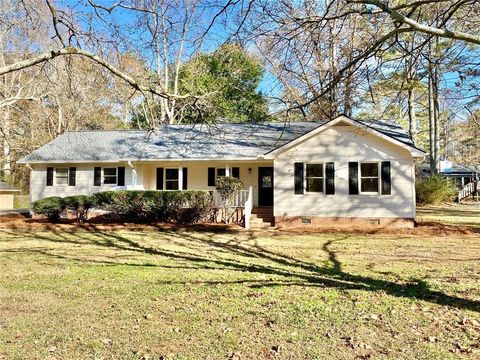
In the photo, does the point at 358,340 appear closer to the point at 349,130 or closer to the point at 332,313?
the point at 332,313

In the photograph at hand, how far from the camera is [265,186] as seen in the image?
64.4 feet

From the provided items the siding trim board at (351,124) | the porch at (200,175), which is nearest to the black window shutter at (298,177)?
the siding trim board at (351,124)

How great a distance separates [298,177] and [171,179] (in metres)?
7.05

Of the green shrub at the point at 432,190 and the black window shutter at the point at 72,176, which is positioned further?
the green shrub at the point at 432,190

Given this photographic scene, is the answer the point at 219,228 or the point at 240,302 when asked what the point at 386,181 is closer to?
the point at 219,228

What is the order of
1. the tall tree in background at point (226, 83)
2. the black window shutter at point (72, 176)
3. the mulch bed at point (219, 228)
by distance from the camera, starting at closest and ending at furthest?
the tall tree in background at point (226, 83) → the mulch bed at point (219, 228) → the black window shutter at point (72, 176)

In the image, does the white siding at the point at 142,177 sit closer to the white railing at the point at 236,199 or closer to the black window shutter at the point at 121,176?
the black window shutter at the point at 121,176

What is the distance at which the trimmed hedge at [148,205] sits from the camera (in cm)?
1681

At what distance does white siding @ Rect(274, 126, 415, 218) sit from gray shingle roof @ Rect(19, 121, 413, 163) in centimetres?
188

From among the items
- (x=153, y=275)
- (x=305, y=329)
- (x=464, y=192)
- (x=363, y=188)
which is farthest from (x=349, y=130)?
(x=464, y=192)

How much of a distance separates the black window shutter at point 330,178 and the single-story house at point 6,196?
2126 centimetres

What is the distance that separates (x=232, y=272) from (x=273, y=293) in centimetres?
178

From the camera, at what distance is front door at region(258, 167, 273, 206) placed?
19.5 metres

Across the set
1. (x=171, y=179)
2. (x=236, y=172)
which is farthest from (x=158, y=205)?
(x=236, y=172)
